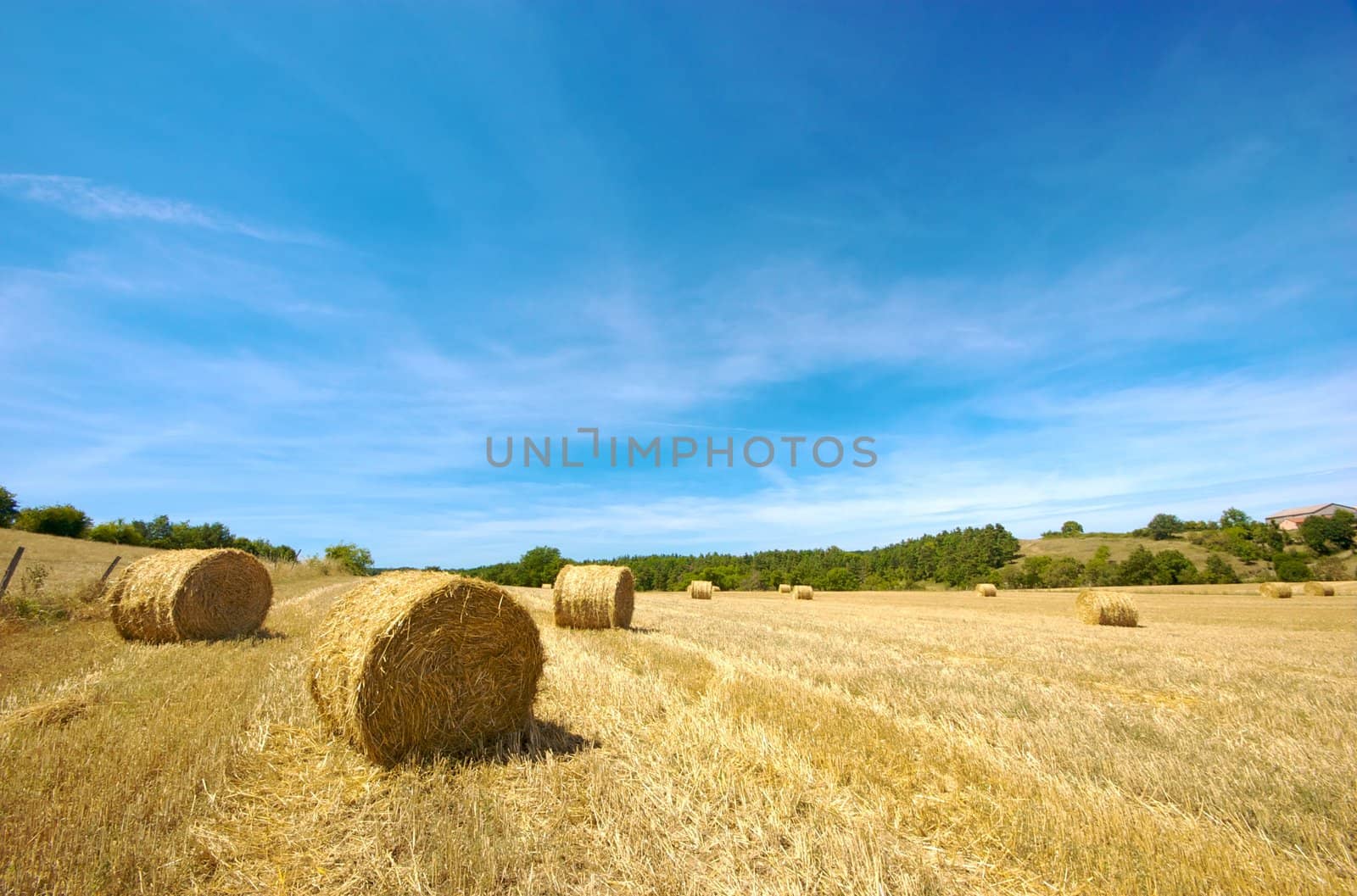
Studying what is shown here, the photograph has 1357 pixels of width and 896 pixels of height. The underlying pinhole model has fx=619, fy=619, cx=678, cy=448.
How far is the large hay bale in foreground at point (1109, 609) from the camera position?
1744 centimetres

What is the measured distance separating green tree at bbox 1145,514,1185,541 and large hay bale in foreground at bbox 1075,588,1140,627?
250 feet

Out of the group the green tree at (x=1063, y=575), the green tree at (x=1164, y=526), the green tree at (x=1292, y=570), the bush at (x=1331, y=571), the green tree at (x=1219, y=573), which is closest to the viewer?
the bush at (x=1331, y=571)

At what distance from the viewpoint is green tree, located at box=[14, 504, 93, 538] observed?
144ft

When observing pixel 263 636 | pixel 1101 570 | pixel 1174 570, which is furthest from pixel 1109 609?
pixel 1101 570

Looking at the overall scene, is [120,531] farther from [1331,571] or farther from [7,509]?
[1331,571]

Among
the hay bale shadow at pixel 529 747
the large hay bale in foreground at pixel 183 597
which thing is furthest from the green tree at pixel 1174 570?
the large hay bale in foreground at pixel 183 597

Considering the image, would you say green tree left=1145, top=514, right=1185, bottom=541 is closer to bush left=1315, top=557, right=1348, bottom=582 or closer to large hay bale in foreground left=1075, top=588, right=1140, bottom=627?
bush left=1315, top=557, right=1348, bottom=582

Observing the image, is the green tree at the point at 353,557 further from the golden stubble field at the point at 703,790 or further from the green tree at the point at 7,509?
the golden stubble field at the point at 703,790

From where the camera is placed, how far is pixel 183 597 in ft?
31.3

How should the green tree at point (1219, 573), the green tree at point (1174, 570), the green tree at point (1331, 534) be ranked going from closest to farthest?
1. the green tree at point (1219, 573)
2. the green tree at point (1174, 570)
3. the green tree at point (1331, 534)

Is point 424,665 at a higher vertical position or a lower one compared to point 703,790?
higher

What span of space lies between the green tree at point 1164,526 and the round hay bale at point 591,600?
89.1m

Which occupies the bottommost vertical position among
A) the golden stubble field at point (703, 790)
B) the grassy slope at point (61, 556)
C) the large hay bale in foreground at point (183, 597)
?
the golden stubble field at point (703, 790)

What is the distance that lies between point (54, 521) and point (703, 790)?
61196 millimetres
